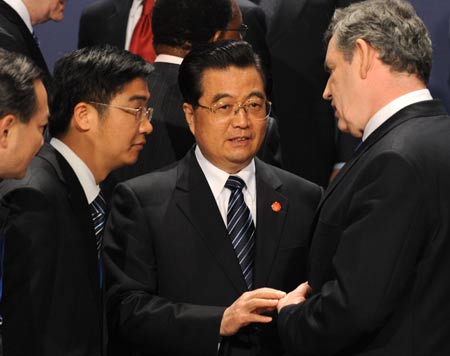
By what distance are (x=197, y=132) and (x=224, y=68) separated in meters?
0.21

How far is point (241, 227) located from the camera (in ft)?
9.40

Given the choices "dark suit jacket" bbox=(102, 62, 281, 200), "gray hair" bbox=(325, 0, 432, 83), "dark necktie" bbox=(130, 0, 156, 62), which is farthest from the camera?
"dark necktie" bbox=(130, 0, 156, 62)

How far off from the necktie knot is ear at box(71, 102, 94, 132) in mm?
438

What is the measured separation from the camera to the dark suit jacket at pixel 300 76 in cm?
414

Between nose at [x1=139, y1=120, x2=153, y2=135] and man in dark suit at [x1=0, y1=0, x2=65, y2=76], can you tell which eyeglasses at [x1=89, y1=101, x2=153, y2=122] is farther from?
man in dark suit at [x1=0, y1=0, x2=65, y2=76]

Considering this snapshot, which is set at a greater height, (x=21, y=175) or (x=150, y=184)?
(x=21, y=175)

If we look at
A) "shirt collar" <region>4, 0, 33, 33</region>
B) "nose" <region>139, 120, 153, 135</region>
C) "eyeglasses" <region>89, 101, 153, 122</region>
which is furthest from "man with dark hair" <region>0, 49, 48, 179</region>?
"shirt collar" <region>4, 0, 33, 33</region>

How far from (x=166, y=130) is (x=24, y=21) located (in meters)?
0.80

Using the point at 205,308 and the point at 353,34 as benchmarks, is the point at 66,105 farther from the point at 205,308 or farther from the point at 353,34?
the point at 353,34

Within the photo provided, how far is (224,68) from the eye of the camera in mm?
2967

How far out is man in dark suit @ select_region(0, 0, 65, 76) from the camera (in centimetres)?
343

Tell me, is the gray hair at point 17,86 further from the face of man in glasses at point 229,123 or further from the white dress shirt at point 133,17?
the white dress shirt at point 133,17

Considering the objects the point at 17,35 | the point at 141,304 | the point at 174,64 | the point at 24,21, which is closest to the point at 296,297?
the point at 141,304

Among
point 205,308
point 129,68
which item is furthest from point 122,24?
point 205,308
